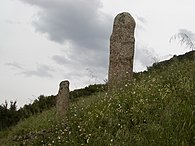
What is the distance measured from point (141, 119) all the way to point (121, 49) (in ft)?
25.7

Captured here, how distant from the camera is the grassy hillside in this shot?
24.6 ft

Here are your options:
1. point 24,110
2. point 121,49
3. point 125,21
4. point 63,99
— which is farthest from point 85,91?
point 63,99

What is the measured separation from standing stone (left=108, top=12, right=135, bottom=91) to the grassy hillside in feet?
13.8

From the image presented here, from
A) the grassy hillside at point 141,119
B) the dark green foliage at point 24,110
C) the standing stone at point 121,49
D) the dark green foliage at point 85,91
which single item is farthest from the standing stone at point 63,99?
the dark green foliage at point 85,91

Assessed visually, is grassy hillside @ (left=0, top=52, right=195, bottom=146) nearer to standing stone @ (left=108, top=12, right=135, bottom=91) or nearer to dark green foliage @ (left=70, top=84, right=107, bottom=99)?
standing stone @ (left=108, top=12, right=135, bottom=91)

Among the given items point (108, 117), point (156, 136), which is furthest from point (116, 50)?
point (156, 136)

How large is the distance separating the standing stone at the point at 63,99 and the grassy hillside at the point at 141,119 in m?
2.87

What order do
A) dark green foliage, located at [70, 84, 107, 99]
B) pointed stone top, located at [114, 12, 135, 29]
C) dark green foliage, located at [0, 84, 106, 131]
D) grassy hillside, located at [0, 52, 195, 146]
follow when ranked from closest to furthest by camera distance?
1. grassy hillside, located at [0, 52, 195, 146]
2. pointed stone top, located at [114, 12, 135, 29]
3. dark green foliage, located at [0, 84, 106, 131]
4. dark green foliage, located at [70, 84, 107, 99]

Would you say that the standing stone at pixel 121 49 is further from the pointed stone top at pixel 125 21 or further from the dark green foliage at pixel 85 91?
the dark green foliage at pixel 85 91

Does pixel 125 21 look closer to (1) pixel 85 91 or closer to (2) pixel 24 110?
(2) pixel 24 110

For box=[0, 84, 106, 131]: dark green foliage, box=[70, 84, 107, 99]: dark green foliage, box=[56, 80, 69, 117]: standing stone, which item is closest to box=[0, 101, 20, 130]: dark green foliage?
box=[0, 84, 106, 131]: dark green foliage

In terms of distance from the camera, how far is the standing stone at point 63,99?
14696mm

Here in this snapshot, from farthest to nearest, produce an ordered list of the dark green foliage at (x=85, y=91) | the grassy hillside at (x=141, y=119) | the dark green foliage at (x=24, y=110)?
1. the dark green foliage at (x=85, y=91)
2. the dark green foliage at (x=24, y=110)
3. the grassy hillside at (x=141, y=119)

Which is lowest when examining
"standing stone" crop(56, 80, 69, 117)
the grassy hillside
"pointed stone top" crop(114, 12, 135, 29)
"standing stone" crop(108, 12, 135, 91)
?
the grassy hillside
